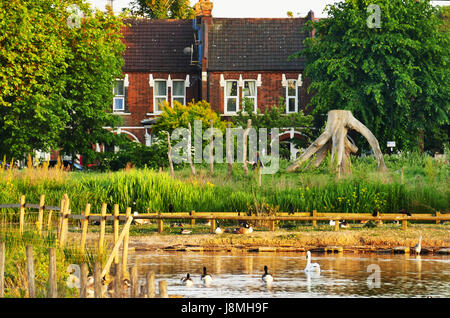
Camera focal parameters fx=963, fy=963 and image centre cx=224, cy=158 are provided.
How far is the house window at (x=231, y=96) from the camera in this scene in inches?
2296

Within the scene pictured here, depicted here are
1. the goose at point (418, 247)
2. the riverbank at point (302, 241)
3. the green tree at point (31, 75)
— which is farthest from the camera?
the green tree at point (31, 75)

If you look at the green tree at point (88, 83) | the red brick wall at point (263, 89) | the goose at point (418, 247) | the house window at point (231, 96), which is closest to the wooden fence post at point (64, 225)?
the goose at point (418, 247)

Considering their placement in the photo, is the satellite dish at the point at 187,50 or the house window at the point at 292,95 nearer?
the house window at the point at 292,95

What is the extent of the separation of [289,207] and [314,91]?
24.0m

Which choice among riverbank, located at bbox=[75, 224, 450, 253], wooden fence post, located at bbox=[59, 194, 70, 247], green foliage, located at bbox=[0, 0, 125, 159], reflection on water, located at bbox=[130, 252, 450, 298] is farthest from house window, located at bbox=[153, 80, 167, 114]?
wooden fence post, located at bbox=[59, 194, 70, 247]

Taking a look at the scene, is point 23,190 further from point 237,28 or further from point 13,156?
point 237,28

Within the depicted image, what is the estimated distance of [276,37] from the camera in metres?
59.2

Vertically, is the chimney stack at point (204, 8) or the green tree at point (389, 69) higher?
the chimney stack at point (204, 8)

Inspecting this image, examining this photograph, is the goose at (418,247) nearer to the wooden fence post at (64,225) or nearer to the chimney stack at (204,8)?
the wooden fence post at (64,225)

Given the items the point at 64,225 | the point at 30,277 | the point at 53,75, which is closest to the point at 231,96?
the point at 53,75

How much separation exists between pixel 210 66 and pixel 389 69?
38.0 feet

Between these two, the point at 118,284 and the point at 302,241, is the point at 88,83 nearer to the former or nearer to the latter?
the point at 302,241

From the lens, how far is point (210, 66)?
58.0 meters

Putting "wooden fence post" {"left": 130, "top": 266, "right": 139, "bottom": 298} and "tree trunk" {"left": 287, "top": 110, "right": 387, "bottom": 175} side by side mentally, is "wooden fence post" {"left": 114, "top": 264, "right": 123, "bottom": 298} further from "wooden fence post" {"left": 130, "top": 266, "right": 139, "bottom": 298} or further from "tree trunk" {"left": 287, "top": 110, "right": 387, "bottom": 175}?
"tree trunk" {"left": 287, "top": 110, "right": 387, "bottom": 175}
